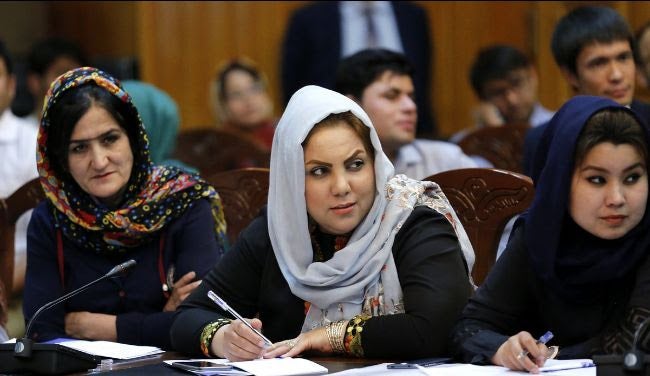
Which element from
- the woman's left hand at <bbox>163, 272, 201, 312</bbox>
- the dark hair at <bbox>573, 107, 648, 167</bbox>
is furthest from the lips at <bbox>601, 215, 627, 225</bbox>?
the woman's left hand at <bbox>163, 272, 201, 312</bbox>

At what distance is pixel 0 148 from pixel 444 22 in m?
3.53

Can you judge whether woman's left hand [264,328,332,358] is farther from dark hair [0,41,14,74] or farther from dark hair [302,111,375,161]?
dark hair [0,41,14,74]

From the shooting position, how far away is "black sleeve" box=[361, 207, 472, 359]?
254cm

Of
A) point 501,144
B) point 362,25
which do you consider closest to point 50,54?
point 362,25

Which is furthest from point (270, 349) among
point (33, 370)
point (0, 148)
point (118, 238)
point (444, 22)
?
point (444, 22)

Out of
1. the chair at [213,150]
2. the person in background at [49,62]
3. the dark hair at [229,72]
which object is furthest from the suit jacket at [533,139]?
the person in background at [49,62]

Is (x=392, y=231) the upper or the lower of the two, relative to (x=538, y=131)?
lower

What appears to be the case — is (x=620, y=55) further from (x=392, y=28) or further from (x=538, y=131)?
(x=392, y=28)

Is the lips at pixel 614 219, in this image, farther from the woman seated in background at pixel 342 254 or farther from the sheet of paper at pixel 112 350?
the sheet of paper at pixel 112 350

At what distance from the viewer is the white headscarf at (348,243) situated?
105 inches

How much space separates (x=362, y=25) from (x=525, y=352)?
4.09 m

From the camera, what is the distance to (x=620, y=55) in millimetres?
3998

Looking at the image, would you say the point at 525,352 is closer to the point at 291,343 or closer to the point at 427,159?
the point at 291,343

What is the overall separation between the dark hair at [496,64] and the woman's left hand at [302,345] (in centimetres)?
372
